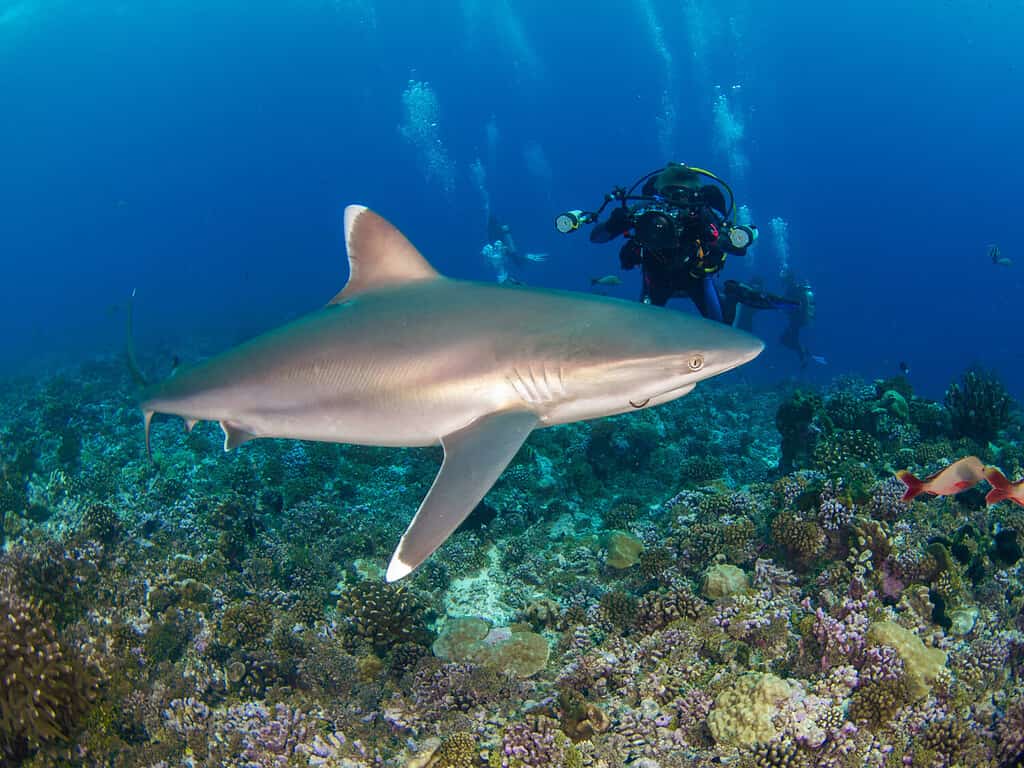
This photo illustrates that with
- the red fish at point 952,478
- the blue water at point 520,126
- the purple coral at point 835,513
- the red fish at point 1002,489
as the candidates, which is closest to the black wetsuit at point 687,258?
the purple coral at point 835,513

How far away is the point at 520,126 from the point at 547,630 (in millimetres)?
183264

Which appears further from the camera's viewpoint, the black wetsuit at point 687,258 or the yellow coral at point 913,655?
the black wetsuit at point 687,258

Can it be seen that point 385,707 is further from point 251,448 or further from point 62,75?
point 62,75

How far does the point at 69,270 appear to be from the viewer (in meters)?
144

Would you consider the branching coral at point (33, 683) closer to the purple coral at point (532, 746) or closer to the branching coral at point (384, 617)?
the branching coral at point (384, 617)

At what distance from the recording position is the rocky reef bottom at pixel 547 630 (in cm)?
321

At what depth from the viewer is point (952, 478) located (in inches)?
168

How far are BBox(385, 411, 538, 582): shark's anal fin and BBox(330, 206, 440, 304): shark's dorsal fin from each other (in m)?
1.36

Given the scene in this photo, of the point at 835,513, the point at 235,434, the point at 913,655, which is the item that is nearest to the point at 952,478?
the point at 835,513

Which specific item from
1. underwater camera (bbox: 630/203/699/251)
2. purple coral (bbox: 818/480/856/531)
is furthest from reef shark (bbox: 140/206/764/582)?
underwater camera (bbox: 630/203/699/251)

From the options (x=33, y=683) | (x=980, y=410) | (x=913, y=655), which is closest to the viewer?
(x=913, y=655)

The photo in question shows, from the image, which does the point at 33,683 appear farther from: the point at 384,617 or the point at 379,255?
the point at 379,255

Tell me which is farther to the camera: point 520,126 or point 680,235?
point 520,126

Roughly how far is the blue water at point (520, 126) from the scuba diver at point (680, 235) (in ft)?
292
